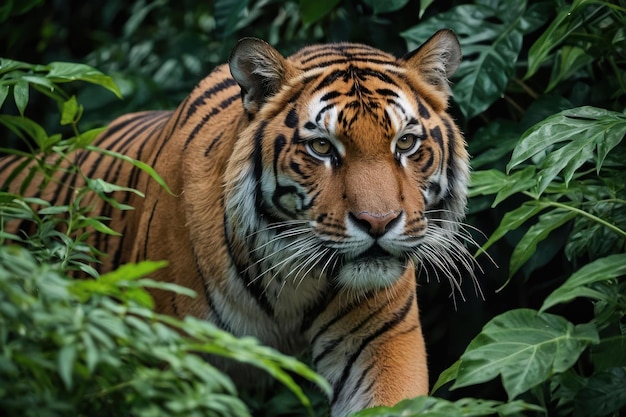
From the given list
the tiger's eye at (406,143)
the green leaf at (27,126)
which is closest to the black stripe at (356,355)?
the tiger's eye at (406,143)

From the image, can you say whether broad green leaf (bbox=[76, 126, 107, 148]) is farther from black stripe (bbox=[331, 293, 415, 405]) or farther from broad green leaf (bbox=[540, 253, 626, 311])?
broad green leaf (bbox=[540, 253, 626, 311])

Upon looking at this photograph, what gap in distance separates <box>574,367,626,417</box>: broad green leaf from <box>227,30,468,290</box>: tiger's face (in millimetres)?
556

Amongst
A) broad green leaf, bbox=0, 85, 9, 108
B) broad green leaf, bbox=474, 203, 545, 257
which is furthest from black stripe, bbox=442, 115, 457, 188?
broad green leaf, bbox=0, 85, 9, 108


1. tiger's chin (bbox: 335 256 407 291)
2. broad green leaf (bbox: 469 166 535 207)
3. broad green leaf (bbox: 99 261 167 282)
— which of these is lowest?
tiger's chin (bbox: 335 256 407 291)

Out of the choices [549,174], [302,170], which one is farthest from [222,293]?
[549,174]

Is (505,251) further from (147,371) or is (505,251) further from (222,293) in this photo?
(147,371)

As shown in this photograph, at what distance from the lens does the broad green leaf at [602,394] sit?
2777mm

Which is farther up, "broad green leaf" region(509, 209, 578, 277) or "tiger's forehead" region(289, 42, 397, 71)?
"tiger's forehead" region(289, 42, 397, 71)

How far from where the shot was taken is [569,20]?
10.6 ft

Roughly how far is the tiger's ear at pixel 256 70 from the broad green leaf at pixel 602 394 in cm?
125

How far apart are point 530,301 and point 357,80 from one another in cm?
183

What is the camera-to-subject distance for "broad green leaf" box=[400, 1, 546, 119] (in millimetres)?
3824

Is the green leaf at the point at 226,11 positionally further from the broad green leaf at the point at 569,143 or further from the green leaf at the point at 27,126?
the broad green leaf at the point at 569,143

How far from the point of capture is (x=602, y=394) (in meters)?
2.80
